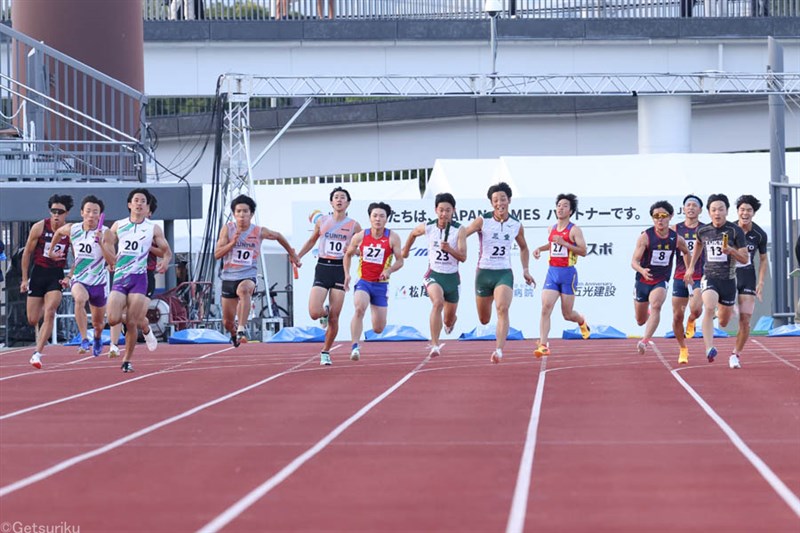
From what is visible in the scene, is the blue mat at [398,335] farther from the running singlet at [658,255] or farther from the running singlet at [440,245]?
the running singlet at [658,255]

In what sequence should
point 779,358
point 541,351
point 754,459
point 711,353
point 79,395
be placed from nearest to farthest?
point 754,459 → point 79,395 → point 711,353 → point 541,351 → point 779,358

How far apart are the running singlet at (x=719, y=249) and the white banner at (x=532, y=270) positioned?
9.93m

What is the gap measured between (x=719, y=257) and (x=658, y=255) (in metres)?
1.70

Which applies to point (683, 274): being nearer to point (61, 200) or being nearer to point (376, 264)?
point (376, 264)

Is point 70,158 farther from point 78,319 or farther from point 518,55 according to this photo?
point 518,55

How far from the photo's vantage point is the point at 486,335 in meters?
26.0

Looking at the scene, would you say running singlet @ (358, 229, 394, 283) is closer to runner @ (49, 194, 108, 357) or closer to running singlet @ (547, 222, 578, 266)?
running singlet @ (547, 222, 578, 266)

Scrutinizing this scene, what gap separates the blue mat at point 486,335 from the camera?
1022 inches

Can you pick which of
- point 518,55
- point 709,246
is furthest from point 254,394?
point 518,55

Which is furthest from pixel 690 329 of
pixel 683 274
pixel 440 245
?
pixel 440 245

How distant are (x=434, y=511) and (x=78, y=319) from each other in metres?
13.6

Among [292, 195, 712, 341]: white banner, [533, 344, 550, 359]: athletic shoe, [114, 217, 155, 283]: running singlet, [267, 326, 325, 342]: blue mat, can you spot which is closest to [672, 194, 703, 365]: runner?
[533, 344, 550, 359]: athletic shoe

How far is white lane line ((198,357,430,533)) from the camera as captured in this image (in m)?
7.23

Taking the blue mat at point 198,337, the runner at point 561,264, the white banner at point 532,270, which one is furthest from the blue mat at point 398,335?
the runner at point 561,264
